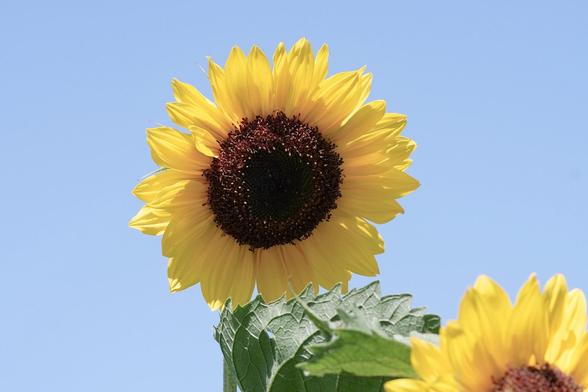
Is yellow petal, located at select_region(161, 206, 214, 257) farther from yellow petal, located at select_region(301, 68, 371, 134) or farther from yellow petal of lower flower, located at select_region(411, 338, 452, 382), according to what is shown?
yellow petal of lower flower, located at select_region(411, 338, 452, 382)

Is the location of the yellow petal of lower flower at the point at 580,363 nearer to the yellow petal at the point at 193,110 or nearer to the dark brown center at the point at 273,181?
the yellow petal at the point at 193,110

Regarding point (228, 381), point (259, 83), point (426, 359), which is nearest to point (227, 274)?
point (259, 83)

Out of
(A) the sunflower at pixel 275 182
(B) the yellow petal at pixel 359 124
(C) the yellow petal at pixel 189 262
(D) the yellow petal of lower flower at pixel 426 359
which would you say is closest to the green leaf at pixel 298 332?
(D) the yellow petal of lower flower at pixel 426 359

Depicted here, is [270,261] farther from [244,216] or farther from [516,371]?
[516,371]

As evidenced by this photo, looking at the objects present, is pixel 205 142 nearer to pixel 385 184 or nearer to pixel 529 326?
pixel 385 184

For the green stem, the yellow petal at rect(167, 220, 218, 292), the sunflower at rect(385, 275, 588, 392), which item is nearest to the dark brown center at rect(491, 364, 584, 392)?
the sunflower at rect(385, 275, 588, 392)

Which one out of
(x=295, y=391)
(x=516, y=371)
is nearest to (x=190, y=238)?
(x=295, y=391)
